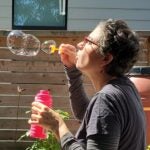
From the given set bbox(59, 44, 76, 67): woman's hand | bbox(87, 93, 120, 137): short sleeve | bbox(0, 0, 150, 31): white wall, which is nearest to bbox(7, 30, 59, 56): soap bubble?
bbox(59, 44, 76, 67): woman's hand

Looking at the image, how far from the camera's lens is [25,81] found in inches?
256

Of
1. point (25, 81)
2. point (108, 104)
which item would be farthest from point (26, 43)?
point (108, 104)

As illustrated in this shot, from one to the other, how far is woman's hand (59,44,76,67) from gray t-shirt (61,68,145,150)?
0.64 meters

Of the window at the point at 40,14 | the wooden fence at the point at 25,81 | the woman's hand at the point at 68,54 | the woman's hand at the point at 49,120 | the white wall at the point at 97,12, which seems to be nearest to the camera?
the woman's hand at the point at 49,120

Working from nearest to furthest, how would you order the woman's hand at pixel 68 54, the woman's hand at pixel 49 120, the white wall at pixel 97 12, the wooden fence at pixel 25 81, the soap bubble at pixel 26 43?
1. the woman's hand at pixel 49 120
2. the woman's hand at pixel 68 54
3. the soap bubble at pixel 26 43
4. the wooden fence at pixel 25 81
5. the white wall at pixel 97 12

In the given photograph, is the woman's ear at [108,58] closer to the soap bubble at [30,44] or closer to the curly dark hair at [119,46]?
the curly dark hair at [119,46]

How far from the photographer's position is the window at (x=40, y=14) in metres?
9.12

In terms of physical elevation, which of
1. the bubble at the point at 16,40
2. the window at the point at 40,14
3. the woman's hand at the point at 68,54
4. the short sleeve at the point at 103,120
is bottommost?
the window at the point at 40,14

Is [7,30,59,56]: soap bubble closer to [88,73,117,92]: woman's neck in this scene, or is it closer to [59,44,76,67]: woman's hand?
[59,44,76,67]: woman's hand

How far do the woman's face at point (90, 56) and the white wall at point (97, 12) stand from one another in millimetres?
6445

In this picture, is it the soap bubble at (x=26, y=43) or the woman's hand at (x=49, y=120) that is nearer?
the woman's hand at (x=49, y=120)

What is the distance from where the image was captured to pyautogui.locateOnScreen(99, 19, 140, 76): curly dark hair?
2455 mm

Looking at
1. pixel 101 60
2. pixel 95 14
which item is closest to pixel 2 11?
pixel 95 14

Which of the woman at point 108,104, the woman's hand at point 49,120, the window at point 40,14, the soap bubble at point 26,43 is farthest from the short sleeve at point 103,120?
the window at point 40,14
